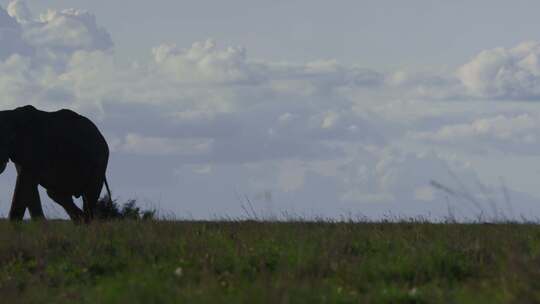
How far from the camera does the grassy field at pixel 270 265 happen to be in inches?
379

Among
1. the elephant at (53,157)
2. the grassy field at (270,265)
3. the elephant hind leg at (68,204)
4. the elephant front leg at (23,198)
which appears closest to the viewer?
the grassy field at (270,265)

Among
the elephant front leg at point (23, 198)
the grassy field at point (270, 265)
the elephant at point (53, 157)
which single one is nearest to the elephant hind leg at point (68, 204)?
the elephant at point (53, 157)

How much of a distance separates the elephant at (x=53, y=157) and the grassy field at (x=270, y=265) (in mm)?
7307

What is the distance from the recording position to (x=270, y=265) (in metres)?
12.3

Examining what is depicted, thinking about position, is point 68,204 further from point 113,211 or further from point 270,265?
point 270,265

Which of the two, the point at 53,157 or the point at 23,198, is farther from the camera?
the point at 53,157

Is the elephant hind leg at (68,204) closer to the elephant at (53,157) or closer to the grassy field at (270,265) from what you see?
the elephant at (53,157)

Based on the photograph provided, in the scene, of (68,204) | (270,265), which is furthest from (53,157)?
(270,265)

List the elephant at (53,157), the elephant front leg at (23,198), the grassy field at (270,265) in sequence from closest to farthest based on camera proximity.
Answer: the grassy field at (270,265)
the elephant front leg at (23,198)
the elephant at (53,157)

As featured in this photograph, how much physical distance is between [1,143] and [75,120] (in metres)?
1.99

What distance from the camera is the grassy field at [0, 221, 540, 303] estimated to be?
962 centimetres

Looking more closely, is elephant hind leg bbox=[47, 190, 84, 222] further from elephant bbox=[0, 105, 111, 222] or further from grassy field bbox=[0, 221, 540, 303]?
grassy field bbox=[0, 221, 540, 303]

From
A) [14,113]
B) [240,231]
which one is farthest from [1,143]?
[240,231]

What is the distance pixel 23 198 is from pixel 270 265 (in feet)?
40.1
